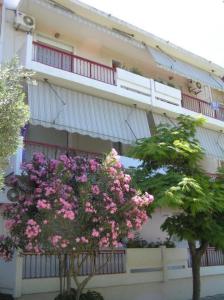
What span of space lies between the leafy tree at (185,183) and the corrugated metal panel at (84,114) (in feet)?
7.04

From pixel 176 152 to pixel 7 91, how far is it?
6.16 meters

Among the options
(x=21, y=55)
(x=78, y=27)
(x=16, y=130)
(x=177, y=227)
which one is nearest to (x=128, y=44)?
(x=78, y=27)

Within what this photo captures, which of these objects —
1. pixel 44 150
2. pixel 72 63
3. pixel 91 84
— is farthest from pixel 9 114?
pixel 72 63

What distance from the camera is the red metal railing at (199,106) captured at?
20750 millimetres

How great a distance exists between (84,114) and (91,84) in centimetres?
124

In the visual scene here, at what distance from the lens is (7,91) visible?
28.2ft

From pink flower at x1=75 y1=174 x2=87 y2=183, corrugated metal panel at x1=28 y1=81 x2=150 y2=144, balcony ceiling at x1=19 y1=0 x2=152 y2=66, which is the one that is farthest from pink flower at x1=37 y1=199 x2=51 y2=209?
balcony ceiling at x1=19 y1=0 x2=152 y2=66

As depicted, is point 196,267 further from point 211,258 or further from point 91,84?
point 91,84

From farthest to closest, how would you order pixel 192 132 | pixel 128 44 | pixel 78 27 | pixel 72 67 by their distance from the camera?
pixel 128 44 → pixel 78 27 → pixel 72 67 → pixel 192 132

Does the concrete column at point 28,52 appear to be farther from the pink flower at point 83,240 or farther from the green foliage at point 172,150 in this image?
the pink flower at point 83,240

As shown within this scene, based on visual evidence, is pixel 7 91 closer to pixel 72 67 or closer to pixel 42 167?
pixel 42 167

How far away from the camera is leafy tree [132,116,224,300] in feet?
40.3

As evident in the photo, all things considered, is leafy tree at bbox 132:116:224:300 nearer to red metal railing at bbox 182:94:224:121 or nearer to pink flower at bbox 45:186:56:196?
pink flower at bbox 45:186:56:196

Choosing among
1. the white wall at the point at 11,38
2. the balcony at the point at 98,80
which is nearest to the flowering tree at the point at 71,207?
the balcony at the point at 98,80
